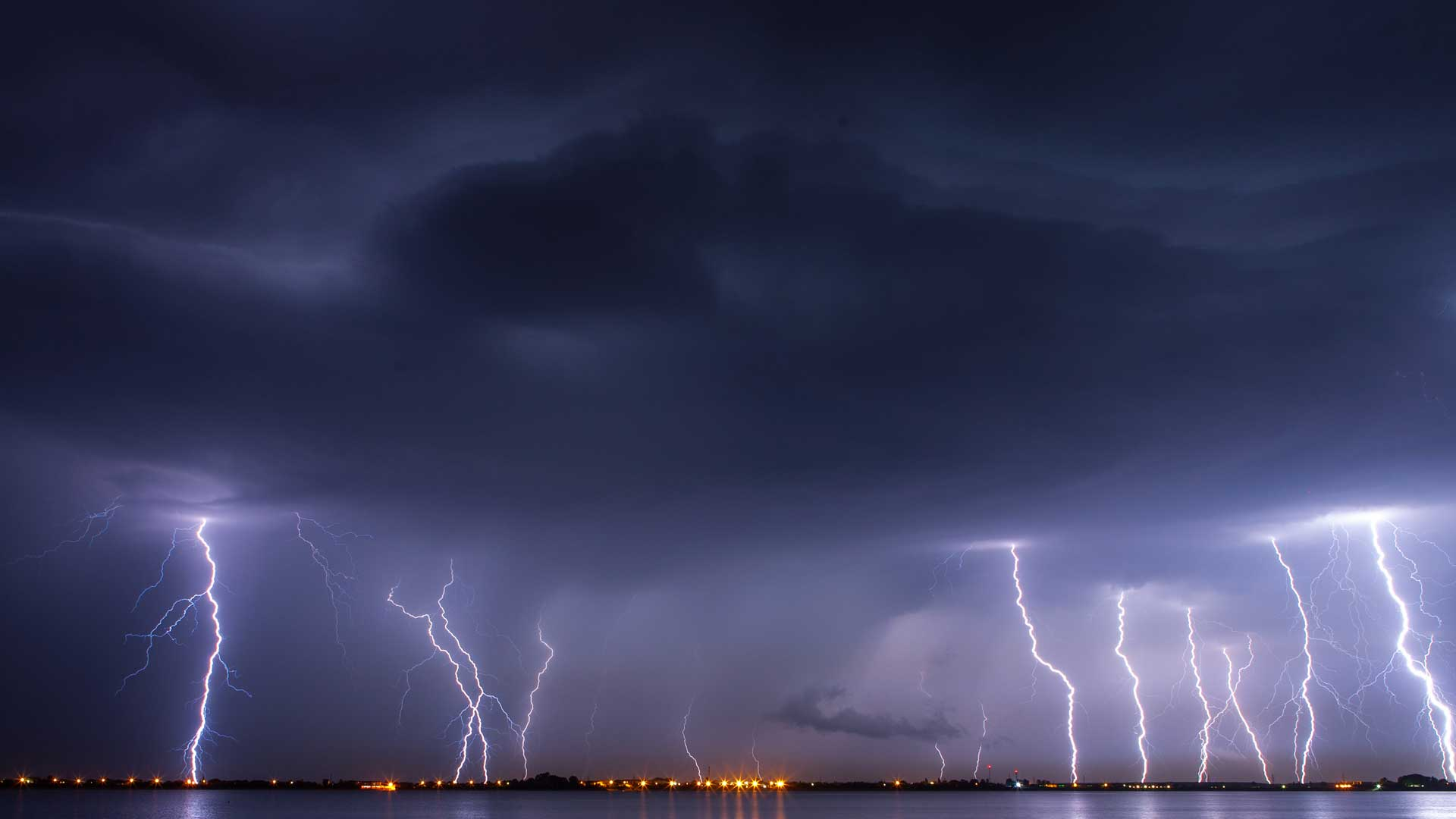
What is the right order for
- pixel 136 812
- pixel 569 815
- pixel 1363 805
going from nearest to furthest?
pixel 136 812
pixel 569 815
pixel 1363 805

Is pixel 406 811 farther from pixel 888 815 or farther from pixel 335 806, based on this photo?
pixel 888 815

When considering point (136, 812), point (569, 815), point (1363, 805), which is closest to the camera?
point (136, 812)

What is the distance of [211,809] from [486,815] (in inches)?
1259

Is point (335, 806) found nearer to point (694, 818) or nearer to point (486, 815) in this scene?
A: point (486, 815)

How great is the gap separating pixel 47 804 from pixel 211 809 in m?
15.3

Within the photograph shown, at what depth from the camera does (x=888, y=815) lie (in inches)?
3716

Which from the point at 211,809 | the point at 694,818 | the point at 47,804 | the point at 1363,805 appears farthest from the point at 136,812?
the point at 1363,805

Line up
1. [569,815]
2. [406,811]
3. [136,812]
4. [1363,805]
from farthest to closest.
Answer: [1363,805] → [406,811] → [569,815] → [136,812]

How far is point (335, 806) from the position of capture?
116188mm

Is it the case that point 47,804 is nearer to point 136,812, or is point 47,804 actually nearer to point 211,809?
point 211,809

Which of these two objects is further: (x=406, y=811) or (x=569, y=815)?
(x=406, y=811)

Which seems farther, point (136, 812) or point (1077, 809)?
point (1077, 809)

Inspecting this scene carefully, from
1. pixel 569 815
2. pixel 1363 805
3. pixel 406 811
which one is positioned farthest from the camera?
pixel 1363 805

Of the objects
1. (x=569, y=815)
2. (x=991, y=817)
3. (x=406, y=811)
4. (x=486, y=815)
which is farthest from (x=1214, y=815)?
(x=406, y=811)
